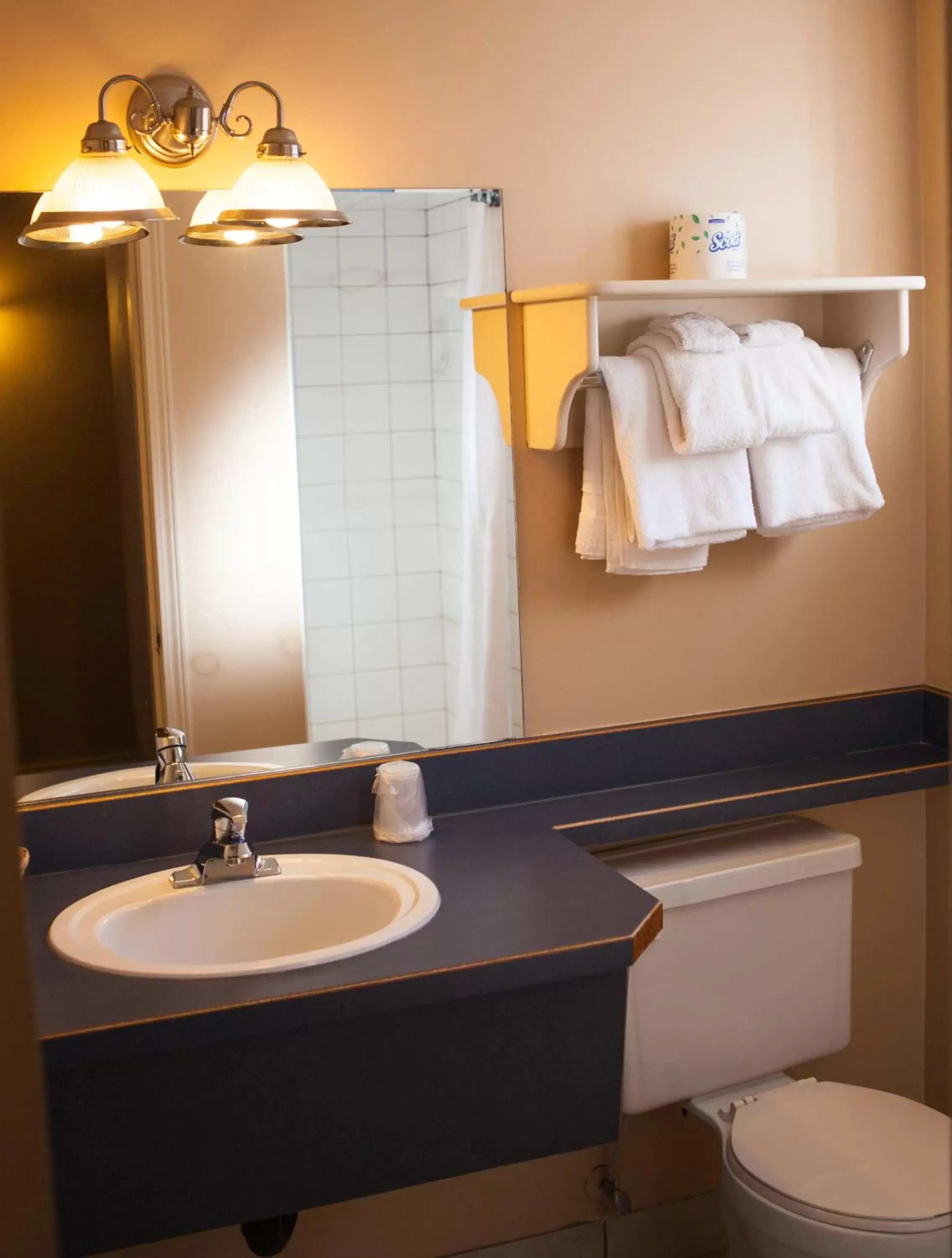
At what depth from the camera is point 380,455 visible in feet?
6.32

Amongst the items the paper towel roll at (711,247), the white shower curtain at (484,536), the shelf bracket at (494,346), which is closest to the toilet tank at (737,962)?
the white shower curtain at (484,536)

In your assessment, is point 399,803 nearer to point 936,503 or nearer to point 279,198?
point 279,198

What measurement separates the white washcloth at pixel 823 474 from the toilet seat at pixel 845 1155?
2.86 feet

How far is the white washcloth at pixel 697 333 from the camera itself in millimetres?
1946

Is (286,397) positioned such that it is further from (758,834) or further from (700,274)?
(758,834)

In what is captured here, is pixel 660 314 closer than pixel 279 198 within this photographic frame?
No

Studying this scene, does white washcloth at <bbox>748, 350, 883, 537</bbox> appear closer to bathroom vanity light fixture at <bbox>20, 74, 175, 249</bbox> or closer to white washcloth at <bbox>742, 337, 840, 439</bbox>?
white washcloth at <bbox>742, 337, 840, 439</bbox>

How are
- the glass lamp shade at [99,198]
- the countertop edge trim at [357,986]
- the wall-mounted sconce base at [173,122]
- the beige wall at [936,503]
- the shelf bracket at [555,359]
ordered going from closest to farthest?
the countertop edge trim at [357,986] → the glass lamp shade at [99,198] → the wall-mounted sconce base at [173,122] → the shelf bracket at [555,359] → the beige wall at [936,503]

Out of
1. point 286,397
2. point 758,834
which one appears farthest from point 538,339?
point 758,834

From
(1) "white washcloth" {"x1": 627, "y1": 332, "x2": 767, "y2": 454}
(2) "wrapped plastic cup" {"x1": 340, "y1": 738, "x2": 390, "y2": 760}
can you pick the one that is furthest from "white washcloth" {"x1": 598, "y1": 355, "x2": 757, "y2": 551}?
(2) "wrapped plastic cup" {"x1": 340, "y1": 738, "x2": 390, "y2": 760}

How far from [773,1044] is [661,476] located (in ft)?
2.99

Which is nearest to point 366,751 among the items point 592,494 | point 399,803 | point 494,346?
point 399,803

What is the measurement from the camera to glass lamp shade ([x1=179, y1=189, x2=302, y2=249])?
1.78 metres

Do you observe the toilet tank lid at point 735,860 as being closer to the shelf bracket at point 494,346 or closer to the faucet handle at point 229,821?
the faucet handle at point 229,821
